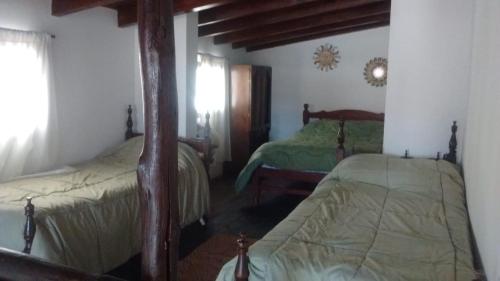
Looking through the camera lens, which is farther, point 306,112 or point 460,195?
point 306,112

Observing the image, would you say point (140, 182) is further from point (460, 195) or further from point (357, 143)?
point (357, 143)

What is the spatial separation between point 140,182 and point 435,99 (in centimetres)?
292

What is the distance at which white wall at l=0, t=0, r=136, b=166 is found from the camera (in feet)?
11.5

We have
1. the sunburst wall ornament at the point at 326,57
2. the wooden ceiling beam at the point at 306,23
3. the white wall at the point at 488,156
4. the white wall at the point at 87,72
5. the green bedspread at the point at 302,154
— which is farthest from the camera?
the sunburst wall ornament at the point at 326,57

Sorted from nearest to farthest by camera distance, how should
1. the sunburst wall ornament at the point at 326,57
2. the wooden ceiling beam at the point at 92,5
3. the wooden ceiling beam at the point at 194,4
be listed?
the wooden ceiling beam at the point at 92,5
the wooden ceiling beam at the point at 194,4
the sunburst wall ornament at the point at 326,57

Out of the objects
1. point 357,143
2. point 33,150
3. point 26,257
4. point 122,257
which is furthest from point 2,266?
point 357,143

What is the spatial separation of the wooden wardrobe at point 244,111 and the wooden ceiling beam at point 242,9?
1.50 metres

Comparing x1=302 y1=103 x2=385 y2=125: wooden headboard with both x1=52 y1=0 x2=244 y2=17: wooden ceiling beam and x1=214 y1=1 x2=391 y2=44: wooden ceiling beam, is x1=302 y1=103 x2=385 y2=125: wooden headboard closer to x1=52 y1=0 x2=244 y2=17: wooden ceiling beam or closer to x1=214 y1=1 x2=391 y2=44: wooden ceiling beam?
x1=214 y1=1 x2=391 y2=44: wooden ceiling beam

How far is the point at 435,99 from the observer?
3502mm

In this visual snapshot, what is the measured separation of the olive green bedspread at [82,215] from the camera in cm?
241

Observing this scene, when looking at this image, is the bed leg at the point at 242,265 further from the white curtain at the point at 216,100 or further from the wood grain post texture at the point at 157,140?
the white curtain at the point at 216,100

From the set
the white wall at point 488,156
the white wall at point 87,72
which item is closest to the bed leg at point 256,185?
the white wall at point 87,72

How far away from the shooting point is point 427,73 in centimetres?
351

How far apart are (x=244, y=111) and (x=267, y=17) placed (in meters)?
1.59
